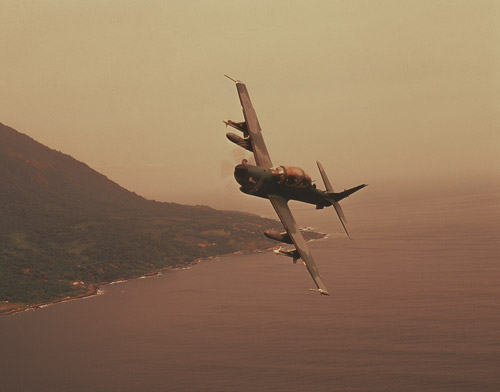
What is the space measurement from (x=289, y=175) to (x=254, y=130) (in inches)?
197

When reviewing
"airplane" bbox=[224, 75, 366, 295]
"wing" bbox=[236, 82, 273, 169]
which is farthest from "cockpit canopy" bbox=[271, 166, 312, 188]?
"wing" bbox=[236, 82, 273, 169]

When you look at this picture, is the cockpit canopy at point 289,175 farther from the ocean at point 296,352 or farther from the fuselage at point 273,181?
the ocean at point 296,352

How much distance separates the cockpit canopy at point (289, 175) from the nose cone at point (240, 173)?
2.08 metres

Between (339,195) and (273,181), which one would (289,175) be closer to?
(273,181)

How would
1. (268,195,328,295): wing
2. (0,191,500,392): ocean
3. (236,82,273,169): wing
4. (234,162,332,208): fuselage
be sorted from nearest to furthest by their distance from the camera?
(268,195,328,295): wing → (234,162,332,208): fuselage → (236,82,273,169): wing → (0,191,500,392): ocean

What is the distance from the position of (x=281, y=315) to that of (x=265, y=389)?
55.3 m

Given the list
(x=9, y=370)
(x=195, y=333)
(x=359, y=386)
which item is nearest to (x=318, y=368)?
(x=359, y=386)

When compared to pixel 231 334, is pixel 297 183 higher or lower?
higher

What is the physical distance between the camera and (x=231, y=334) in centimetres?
18500

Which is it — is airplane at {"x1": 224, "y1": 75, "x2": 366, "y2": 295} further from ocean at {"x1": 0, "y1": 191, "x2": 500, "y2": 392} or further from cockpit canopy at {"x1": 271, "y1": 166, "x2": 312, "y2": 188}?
ocean at {"x1": 0, "y1": 191, "x2": 500, "y2": 392}

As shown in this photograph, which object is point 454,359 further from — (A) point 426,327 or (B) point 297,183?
(B) point 297,183

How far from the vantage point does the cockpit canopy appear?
86.8ft

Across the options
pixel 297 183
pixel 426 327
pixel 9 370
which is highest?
pixel 297 183

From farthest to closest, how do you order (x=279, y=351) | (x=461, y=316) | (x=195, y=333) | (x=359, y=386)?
(x=195, y=333) < (x=461, y=316) < (x=279, y=351) < (x=359, y=386)
